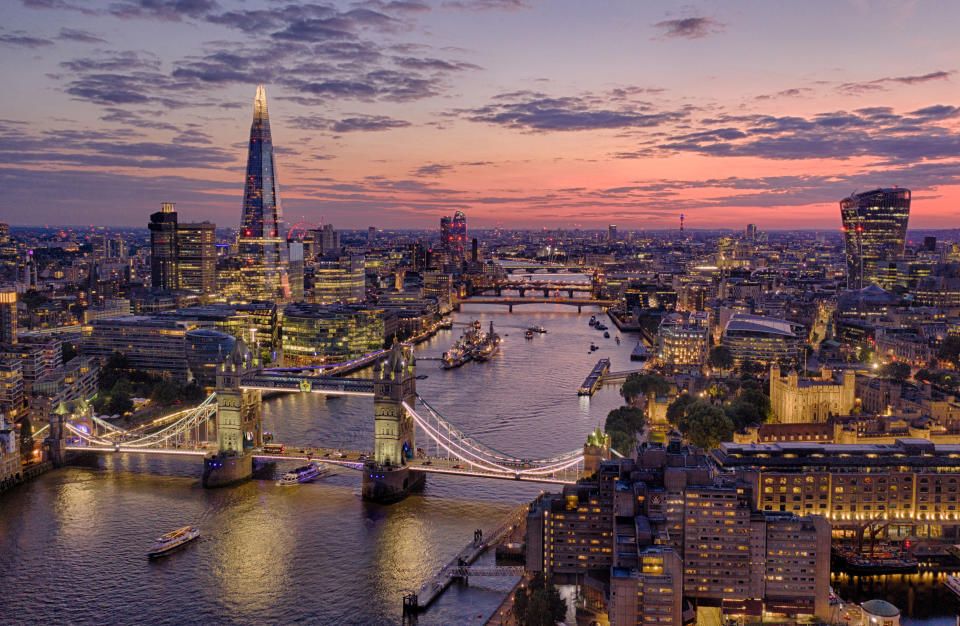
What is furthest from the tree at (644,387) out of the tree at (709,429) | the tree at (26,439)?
the tree at (26,439)

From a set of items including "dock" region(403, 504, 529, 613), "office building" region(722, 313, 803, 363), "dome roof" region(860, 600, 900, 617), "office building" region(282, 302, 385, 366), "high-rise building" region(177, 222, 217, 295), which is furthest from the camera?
"high-rise building" region(177, 222, 217, 295)

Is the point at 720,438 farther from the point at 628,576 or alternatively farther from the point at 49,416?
the point at 49,416

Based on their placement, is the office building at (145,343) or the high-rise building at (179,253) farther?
the high-rise building at (179,253)

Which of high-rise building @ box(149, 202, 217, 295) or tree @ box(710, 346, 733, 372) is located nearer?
tree @ box(710, 346, 733, 372)

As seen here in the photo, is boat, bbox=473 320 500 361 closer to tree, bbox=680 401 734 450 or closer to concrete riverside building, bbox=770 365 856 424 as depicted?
concrete riverside building, bbox=770 365 856 424

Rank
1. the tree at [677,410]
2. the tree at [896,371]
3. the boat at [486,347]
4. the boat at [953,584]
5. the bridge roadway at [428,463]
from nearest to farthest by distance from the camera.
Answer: the boat at [953,584], the bridge roadway at [428,463], the tree at [677,410], the tree at [896,371], the boat at [486,347]

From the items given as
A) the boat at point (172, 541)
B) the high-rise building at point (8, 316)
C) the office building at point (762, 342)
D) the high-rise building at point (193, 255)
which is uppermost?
the high-rise building at point (193, 255)

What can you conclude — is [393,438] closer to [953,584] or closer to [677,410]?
[677,410]

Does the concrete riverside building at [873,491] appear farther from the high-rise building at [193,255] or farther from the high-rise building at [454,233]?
the high-rise building at [454,233]

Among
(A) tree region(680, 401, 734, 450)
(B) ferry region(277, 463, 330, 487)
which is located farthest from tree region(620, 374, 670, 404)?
(B) ferry region(277, 463, 330, 487)
